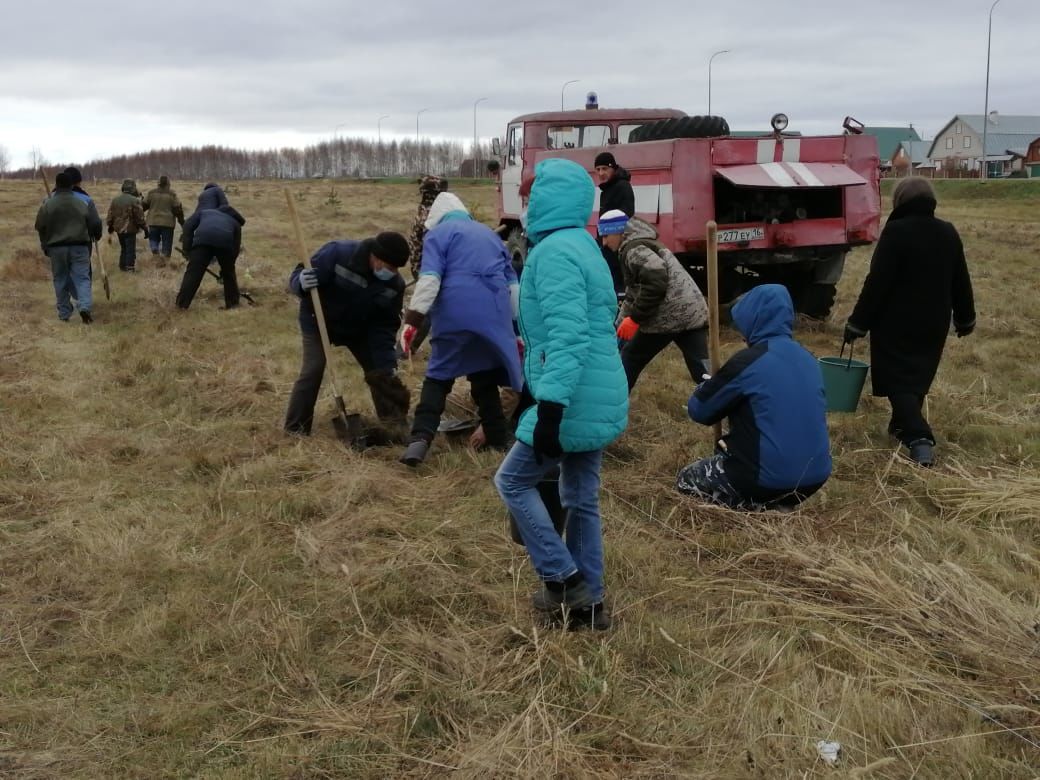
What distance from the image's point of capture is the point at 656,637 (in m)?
3.43

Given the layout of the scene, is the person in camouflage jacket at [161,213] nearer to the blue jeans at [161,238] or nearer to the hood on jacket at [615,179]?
the blue jeans at [161,238]

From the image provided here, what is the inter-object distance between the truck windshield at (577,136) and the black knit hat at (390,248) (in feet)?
19.9

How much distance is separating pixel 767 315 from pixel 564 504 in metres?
1.44

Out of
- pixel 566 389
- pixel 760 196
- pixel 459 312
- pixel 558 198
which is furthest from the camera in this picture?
pixel 760 196

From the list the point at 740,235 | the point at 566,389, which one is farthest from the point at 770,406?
the point at 740,235

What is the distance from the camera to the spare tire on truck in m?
9.52

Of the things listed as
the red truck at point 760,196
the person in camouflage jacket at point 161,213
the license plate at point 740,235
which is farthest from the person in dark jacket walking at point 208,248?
the license plate at point 740,235

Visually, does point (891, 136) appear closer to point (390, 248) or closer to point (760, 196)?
point (760, 196)

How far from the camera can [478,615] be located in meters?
3.70

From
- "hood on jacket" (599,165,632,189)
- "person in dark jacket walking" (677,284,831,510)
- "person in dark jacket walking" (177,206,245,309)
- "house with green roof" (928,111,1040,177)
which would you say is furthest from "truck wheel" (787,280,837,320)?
"house with green roof" (928,111,1040,177)

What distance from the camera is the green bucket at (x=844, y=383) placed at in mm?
5992

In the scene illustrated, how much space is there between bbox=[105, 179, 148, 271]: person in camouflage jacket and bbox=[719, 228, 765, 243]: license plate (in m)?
10.2

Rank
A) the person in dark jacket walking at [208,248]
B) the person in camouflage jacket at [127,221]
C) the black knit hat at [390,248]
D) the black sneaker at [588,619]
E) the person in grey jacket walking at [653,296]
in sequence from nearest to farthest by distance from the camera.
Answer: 1. the black sneaker at [588,619]
2. the black knit hat at [390,248]
3. the person in grey jacket walking at [653,296]
4. the person in dark jacket walking at [208,248]
5. the person in camouflage jacket at [127,221]

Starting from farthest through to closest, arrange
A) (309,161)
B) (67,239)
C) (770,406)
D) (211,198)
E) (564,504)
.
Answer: (309,161) < (211,198) < (67,239) < (770,406) < (564,504)
